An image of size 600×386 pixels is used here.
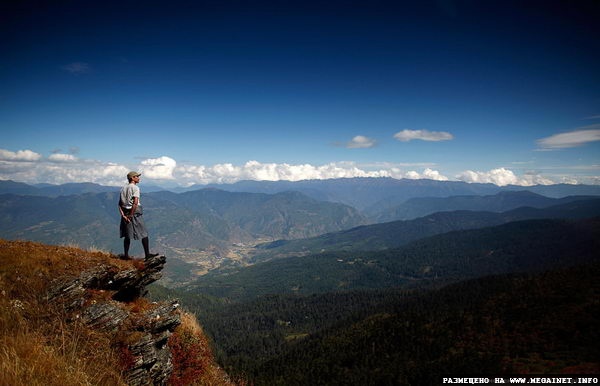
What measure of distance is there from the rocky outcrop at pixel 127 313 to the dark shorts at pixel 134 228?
1.66 metres

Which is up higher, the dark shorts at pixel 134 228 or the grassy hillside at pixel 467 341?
the dark shorts at pixel 134 228

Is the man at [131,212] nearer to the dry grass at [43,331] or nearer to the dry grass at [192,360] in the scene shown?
the dry grass at [43,331]

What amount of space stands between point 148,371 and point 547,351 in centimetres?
9885

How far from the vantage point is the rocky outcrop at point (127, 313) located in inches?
464

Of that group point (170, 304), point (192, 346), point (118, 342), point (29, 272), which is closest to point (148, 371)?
point (118, 342)

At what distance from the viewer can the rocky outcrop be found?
1177cm

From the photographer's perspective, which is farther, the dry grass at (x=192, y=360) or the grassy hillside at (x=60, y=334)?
the dry grass at (x=192, y=360)

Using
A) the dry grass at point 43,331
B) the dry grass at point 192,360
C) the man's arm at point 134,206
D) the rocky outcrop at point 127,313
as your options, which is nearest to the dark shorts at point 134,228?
the man's arm at point 134,206

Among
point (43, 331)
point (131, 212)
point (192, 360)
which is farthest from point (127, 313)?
point (131, 212)

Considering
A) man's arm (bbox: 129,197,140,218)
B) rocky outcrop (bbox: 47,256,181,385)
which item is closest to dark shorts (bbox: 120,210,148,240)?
man's arm (bbox: 129,197,140,218)

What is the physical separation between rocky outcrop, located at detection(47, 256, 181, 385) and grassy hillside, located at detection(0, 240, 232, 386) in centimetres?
9

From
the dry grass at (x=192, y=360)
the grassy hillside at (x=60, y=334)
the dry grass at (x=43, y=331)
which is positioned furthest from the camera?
the dry grass at (x=192, y=360)

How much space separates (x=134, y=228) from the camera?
53.1ft

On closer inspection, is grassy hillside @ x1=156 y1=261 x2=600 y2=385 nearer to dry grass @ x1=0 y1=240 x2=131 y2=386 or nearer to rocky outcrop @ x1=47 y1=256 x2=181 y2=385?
rocky outcrop @ x1=47 y1=256 x2=181 y2=385
